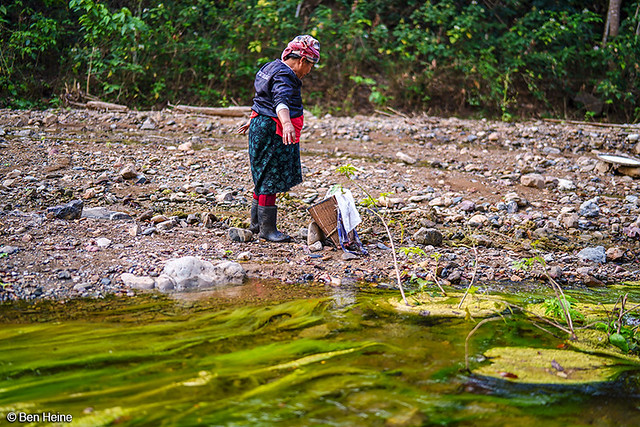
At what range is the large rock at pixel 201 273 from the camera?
321cm

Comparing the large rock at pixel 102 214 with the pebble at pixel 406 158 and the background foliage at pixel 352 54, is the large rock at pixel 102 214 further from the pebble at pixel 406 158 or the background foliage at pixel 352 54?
the background foliage at pixel 352 54

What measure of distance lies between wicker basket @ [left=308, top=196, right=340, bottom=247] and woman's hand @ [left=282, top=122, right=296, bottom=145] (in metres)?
0.55

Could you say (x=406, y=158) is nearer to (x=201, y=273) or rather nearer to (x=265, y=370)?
(x=201, y=273)

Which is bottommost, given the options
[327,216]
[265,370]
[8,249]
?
[265,370]

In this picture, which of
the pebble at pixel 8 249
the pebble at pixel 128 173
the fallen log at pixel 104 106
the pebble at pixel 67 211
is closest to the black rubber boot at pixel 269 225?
the pebble at pixel 67 211

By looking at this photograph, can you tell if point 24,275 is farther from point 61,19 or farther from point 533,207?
point 61,19

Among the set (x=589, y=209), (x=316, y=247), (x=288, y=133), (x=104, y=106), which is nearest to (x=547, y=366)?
(x=316, y=247)

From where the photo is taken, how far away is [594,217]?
4.99 meters

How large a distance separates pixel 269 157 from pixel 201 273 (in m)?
1.07

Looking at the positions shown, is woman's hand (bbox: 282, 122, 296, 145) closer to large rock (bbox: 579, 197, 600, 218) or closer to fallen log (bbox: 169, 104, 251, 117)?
large rock (bbox: 579, 197, 600, 218)

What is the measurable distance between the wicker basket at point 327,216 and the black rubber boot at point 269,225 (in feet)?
0.98

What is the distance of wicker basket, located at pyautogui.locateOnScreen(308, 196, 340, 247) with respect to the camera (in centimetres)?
396

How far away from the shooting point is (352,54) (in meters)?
10.8

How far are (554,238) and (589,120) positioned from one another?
6.90 metres
